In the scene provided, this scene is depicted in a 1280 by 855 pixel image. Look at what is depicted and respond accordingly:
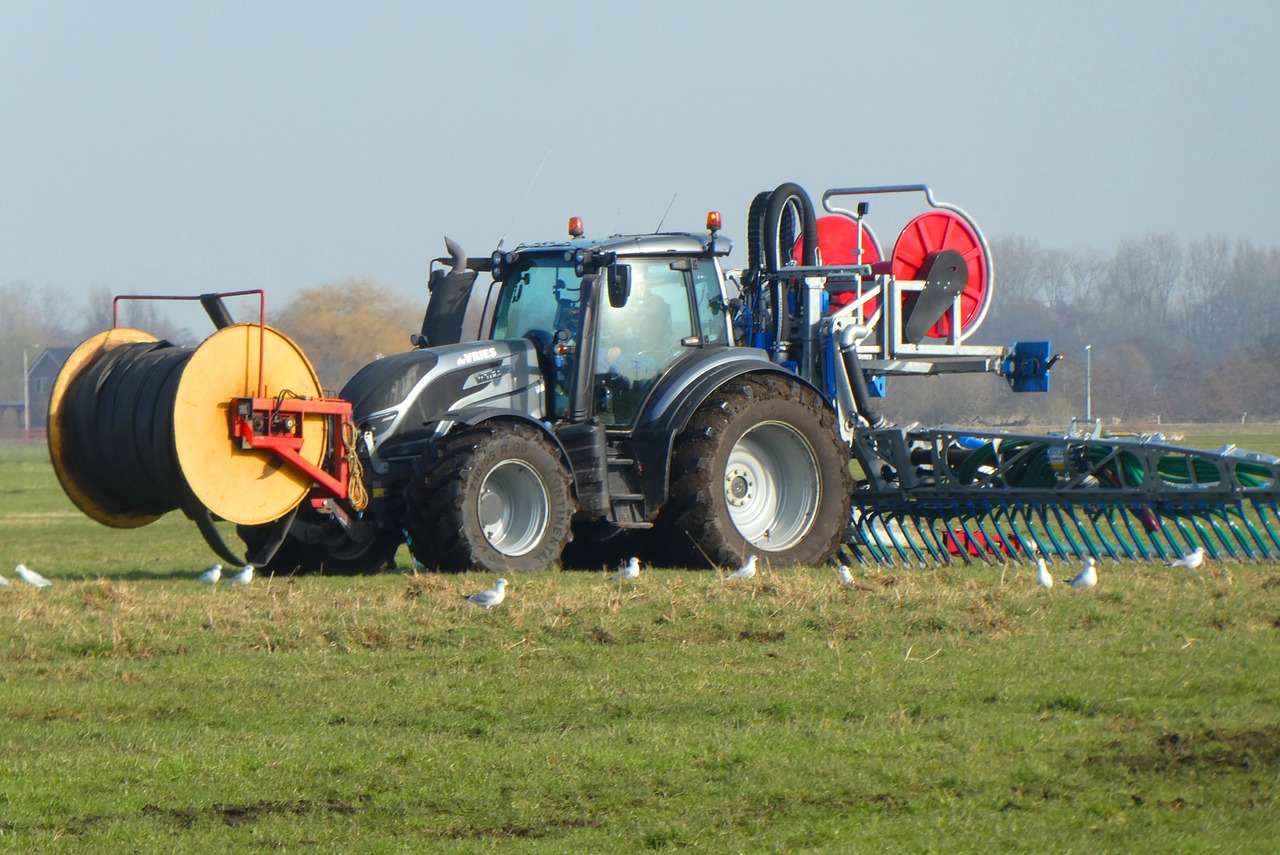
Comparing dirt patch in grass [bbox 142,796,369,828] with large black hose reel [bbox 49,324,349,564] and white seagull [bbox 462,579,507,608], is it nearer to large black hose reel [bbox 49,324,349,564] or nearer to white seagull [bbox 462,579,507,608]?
white seagull [bbox 462,579,507,608]

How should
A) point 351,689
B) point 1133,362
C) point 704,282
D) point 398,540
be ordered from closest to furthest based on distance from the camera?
point 351,689, point 398,540, point 704,282, point 1133,362

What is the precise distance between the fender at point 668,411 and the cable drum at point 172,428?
244cm

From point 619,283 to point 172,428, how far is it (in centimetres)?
343

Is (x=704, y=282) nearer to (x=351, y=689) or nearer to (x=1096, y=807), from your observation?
(x=351, y=689)

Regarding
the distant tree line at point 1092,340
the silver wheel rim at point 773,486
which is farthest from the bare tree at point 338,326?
the silver wheel rim at point 773,486

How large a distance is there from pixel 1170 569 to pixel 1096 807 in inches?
225

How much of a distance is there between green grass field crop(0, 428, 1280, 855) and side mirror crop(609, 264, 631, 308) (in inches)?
88.0

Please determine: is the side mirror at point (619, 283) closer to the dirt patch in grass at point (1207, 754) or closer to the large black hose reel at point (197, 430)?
the large black hose reel at point (197, 430)

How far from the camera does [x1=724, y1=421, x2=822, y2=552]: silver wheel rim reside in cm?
1209

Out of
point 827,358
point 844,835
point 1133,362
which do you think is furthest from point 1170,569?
point 1133,362

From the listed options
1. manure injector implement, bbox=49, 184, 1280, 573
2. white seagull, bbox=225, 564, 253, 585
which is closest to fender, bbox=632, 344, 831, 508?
manure injector implement, bbox=49, 184, 1280, 573

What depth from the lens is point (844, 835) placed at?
4.99 m

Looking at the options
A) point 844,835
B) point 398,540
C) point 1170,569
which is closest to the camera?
point 844,835

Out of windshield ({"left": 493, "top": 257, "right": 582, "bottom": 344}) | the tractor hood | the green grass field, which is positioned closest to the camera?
the green grass field
